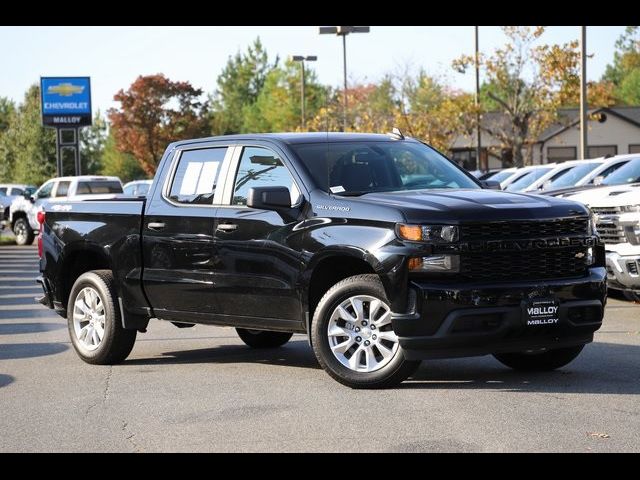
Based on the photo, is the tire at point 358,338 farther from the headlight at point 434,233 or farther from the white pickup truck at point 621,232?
the white pickup truck at point 621,232

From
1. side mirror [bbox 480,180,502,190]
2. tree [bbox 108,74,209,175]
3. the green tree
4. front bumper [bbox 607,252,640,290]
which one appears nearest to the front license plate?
side mirror [bbox 480,180,502,190]

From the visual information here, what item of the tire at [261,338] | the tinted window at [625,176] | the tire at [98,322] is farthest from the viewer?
the tinted window at [625,176]

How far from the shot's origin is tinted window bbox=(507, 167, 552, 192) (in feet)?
89.4

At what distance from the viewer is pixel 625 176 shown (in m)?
18.9

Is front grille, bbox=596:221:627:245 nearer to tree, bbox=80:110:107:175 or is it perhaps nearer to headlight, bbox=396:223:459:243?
headlight, bbox=396:223:459:243

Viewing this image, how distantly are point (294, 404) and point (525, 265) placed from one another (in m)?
1.89

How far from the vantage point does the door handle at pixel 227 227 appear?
9.76m

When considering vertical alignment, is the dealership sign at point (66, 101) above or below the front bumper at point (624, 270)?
above

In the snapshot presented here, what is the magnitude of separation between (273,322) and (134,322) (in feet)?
5.61

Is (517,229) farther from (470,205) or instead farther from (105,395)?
(105,395)

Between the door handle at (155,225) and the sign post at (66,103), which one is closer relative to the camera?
the door handle at (155,225)

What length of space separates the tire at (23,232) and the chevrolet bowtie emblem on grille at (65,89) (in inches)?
495

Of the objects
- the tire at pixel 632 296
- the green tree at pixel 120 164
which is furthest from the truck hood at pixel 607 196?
the green tree at pixel 120 164
